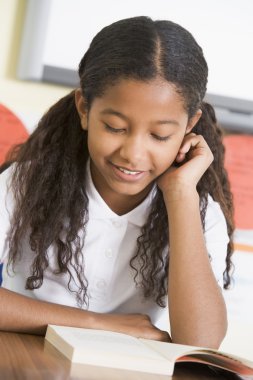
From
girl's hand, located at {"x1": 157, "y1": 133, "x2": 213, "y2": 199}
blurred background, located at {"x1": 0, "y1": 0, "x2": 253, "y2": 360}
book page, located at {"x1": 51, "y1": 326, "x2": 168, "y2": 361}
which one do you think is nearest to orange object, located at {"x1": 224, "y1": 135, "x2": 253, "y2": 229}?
blurred background, located at {"x1": 0, "y1": 0, "x2": 253, "y2": 360}

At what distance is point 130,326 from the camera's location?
0.95 meters

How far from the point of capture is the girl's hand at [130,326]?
3.07ft

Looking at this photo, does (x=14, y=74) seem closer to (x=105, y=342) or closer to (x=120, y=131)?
(x=120, y=131)

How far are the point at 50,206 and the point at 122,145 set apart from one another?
21cm

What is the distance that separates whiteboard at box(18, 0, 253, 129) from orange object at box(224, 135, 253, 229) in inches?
3.2

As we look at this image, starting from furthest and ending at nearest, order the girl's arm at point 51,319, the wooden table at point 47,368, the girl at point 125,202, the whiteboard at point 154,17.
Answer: the whiteboard at point 154,17 < the girl at point 125,202 < the girl's arm at point 51,319 < the wooden table at point 47,368

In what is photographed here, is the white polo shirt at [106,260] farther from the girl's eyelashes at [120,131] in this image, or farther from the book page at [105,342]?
the book page at [105,342]

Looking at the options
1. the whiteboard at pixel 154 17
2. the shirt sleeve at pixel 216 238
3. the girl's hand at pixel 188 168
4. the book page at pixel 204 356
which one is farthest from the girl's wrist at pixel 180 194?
the whiteboard at pixel 154 17

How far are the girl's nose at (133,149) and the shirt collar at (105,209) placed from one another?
171 millimetres

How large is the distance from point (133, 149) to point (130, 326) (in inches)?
10.4

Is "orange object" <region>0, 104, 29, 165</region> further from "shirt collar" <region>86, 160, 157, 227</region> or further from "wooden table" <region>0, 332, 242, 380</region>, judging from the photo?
"wooden table" <region>0, 332, 242, 380</region>

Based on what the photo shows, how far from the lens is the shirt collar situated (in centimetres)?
120

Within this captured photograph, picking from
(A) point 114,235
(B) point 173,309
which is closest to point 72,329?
(B) point 173,309

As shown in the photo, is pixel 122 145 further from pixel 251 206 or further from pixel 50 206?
pixel 251 206
